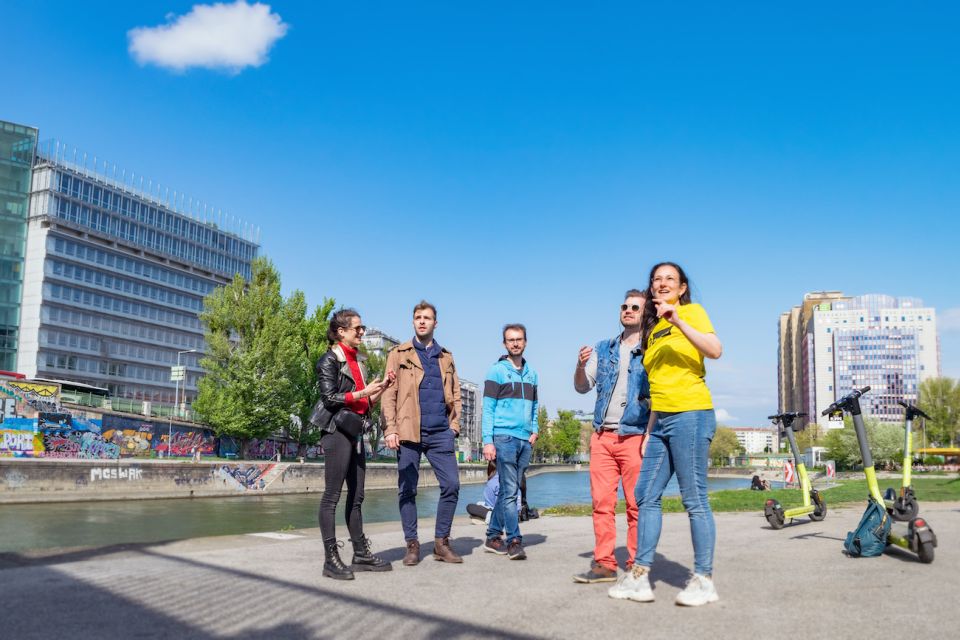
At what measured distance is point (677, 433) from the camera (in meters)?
4.45

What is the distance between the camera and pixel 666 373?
456 cm

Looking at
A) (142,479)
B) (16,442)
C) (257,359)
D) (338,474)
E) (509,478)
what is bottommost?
(142,479)

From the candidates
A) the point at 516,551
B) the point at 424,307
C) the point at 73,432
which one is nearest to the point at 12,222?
the point at 73,432

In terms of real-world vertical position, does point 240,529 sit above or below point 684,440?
below

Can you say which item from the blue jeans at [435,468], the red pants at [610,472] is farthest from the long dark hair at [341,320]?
the red pants at [610,472]

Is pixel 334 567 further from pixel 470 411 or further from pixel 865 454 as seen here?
pixel 470 411

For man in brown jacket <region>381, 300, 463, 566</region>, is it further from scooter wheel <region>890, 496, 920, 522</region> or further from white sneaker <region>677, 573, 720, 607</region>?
scooter wheel <region>890, 496, 920, 522</region>

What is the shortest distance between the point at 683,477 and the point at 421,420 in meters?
2.50

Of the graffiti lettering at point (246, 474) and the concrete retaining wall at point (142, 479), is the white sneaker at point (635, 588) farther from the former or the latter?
the graffiti lettering at point (246, 474)

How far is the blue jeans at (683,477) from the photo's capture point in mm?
4332

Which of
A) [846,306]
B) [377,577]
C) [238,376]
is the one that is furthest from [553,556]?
[846,306]

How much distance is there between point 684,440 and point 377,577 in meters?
2.38

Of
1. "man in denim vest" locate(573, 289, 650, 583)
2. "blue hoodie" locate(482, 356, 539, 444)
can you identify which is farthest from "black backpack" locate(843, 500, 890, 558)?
"blue hoodie" locate(482, 356, 539, 444)

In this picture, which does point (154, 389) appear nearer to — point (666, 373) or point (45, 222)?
point (45, 222)
